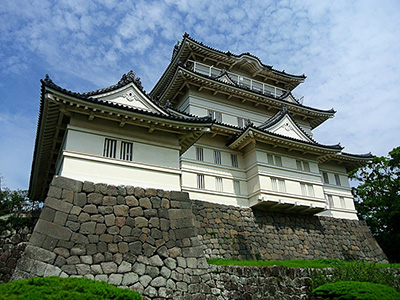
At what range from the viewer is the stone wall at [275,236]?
1748cm

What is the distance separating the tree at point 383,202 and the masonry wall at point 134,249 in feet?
59.7

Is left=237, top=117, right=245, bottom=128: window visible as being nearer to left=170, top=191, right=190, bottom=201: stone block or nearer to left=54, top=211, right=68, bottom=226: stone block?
left=170, top=191, right=190, bottom=201: stone block

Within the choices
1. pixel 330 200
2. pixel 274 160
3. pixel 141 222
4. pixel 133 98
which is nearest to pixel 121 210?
pixel 141 222

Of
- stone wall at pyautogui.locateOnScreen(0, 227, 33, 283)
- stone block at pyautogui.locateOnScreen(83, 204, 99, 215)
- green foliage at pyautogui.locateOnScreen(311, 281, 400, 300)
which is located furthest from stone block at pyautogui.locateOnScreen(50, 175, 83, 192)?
green foliage at pyautogui.locateOnScreen(311, 281, 400, 300)

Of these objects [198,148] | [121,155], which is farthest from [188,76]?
[121,155]

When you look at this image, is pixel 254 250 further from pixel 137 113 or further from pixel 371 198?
pixel 371 198

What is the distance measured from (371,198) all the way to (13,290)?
29.9m

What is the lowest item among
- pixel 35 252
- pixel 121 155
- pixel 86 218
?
pixel 35 252

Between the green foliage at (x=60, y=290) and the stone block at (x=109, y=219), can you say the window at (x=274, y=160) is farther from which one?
the green foliage at (x=60, y=290)

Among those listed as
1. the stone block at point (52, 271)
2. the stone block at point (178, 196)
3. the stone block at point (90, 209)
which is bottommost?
the stone block at point (52, 271)

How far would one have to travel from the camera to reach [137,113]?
1309 cm

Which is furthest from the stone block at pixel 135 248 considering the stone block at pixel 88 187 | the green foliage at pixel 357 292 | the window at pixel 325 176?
the window at pixel 325 176

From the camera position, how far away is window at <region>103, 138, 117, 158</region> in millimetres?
12945

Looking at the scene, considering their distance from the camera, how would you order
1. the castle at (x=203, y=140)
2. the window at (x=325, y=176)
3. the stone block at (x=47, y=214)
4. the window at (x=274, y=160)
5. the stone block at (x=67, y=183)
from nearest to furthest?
the stone block at (x=47, y=214) < the stone block at (x=67, y=183) < the castle at (x=203, y=140) < the window at (x=274, y=160) < the window at (x=325, y=176)
